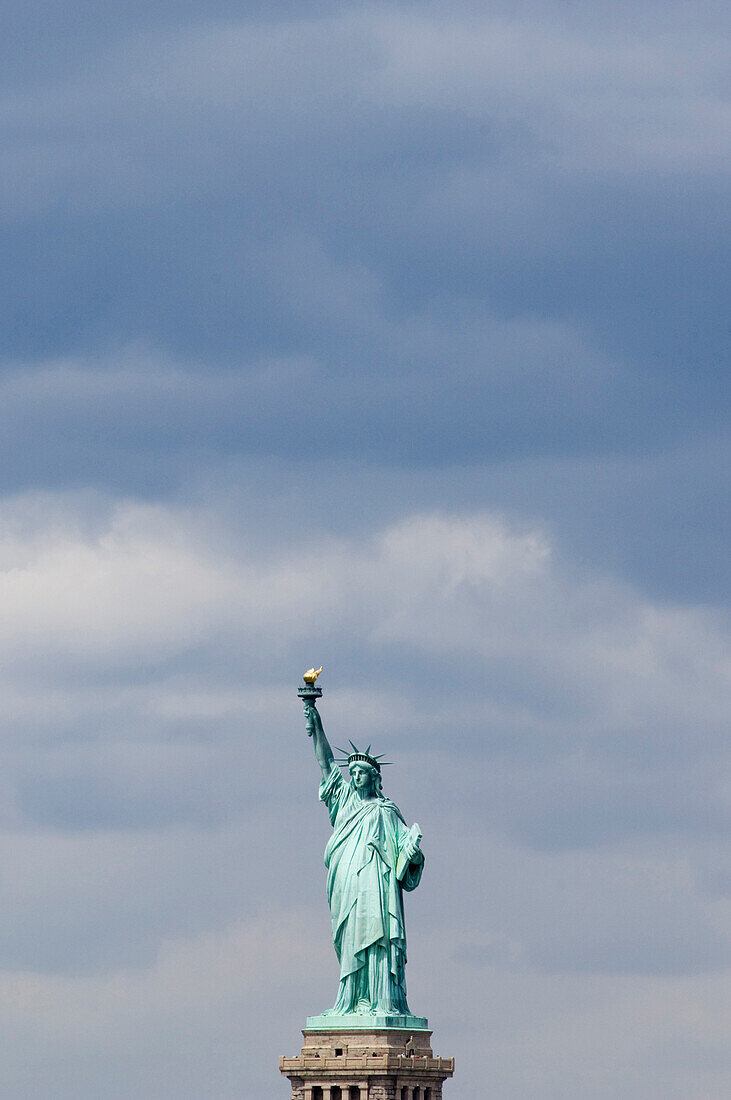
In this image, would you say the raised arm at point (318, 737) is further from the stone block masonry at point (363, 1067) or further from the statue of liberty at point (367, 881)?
the stone block masonry at point (363, 1067)

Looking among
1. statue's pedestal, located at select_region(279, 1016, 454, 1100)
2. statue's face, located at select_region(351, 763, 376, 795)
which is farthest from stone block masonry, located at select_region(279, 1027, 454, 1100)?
statue's face, located at select_region(351, 763, 376, 795)

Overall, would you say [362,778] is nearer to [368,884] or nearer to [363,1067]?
[368,884]

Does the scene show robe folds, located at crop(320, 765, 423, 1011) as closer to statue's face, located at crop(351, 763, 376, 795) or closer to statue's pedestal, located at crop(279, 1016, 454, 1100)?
statue's face, located at crop(351, 763, 376, 795)

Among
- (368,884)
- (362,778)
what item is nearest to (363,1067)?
(368,884)

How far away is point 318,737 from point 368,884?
390cm

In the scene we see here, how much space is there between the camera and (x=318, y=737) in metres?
80.6

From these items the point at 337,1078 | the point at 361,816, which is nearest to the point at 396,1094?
the point at 337,1078

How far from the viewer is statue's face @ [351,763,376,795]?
262ft

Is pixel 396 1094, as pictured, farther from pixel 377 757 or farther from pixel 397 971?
pixel 377 757

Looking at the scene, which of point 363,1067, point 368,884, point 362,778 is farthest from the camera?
point 362,778

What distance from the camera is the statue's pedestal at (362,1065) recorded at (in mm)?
76875

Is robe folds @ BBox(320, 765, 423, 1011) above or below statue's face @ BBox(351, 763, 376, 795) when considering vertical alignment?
below

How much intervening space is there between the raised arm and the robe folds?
767 mm

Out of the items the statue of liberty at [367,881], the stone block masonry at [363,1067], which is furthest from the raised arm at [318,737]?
the stone block masonry at [363,1067]
